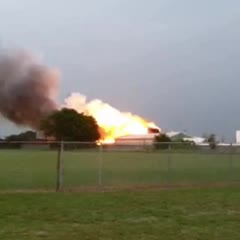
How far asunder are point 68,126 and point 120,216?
86.4m

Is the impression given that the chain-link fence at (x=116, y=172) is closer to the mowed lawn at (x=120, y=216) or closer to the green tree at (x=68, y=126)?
the mowed lawn at (x=120, y=216)

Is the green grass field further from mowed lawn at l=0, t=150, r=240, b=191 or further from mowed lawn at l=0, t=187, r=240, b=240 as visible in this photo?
mowed lawn at l=0, t=150, r=240, b=191

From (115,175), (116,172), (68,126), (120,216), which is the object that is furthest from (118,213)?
(68,126)

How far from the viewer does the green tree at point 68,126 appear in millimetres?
94625

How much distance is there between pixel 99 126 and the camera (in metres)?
86.5

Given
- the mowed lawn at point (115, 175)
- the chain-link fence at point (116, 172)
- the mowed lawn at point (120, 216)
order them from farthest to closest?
the mowed lawn at point (115, 175)
the chain-link fence at point (116, 172)
the mowed lawn at point (120, 216)

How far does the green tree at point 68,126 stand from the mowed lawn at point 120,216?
7397cm

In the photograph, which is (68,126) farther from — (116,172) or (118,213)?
(118,213)

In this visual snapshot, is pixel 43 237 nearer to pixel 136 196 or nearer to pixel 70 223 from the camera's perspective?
pixel 70 223

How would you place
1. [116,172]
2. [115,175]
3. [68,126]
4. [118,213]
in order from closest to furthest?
1. [118,213]
2. [115,175]
3. [116,172]
4. [68,126]

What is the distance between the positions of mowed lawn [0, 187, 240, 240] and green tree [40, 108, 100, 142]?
73968mm

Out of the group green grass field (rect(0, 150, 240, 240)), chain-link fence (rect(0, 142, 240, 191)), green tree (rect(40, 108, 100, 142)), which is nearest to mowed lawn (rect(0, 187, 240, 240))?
green grass field (rect(0, 150, 240, 240))

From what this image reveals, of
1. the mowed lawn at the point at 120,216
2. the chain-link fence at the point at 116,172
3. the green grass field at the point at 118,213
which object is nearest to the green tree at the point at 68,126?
the chain-link fence at the point at 116,172

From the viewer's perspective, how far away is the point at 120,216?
13.4 meters
